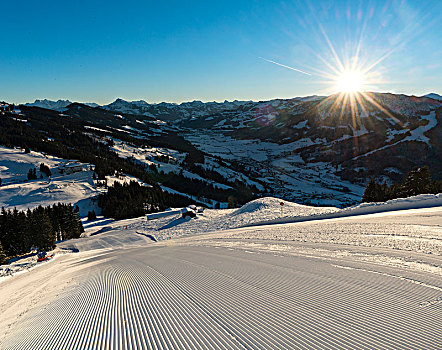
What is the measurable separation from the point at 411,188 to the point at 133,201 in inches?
2335

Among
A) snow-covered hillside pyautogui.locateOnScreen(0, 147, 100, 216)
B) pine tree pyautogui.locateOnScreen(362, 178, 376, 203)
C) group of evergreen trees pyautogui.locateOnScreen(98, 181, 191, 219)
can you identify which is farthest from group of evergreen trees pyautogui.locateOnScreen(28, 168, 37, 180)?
pine tree pyautogui.locateOnScreen(362, 178, 376, 203)

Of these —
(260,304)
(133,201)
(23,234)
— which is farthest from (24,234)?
(260,304)

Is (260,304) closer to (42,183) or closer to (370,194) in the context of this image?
(370,194)

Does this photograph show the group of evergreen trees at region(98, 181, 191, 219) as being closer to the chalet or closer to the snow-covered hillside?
the snow-covered hillside

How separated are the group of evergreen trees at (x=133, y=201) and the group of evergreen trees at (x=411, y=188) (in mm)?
49977

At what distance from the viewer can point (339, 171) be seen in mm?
155750

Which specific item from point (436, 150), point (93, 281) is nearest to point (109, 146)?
point (93, 281)

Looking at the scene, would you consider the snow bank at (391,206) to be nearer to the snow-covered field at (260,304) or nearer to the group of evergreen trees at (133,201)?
the snow-covered field at (260,304)

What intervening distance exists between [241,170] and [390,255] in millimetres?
147080

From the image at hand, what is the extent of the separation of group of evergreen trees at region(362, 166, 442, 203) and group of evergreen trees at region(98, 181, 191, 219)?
49977 mm

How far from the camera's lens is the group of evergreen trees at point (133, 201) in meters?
61.3

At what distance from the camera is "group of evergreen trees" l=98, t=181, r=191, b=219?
201 ft

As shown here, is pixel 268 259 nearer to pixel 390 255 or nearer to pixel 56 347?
pixel 390 255

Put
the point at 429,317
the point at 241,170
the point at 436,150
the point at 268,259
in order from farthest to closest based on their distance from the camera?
the point at 241,170, the point at 436,150, the point at 268,259, the point at 429,317
